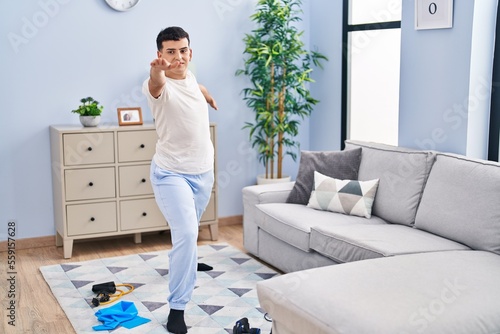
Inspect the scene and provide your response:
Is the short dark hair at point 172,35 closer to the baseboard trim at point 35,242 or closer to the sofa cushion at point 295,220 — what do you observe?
the sofa cushion at point 295,220

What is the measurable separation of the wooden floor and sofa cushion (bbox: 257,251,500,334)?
1.29 m

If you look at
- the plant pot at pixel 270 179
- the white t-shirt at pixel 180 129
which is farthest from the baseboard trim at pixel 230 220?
the white t-shirt at pixel 180 129

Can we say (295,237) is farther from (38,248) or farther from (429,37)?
(38,248)

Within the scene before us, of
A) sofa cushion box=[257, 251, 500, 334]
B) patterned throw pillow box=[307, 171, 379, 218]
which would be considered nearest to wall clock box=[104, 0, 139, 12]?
patterned throw pillow box=[307, 171, 379, 218]

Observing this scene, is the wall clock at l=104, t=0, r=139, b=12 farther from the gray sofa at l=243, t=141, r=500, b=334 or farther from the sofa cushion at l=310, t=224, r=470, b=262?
the sofa cushion at l=310, t=224, r=470, b=262

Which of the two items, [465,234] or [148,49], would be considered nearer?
[465,234]

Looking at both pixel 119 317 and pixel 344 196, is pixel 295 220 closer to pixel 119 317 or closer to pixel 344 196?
pixel 344 196

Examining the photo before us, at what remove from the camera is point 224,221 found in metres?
5.59

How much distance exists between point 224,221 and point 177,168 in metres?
2.18

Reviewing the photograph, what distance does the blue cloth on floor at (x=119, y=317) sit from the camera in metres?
3.45

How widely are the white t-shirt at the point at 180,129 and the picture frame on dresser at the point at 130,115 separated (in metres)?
1.39

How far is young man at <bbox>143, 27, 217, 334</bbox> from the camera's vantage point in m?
3.35

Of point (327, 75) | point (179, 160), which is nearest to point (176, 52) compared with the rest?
point (179, 160)

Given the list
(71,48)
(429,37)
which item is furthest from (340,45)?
(71,48)
